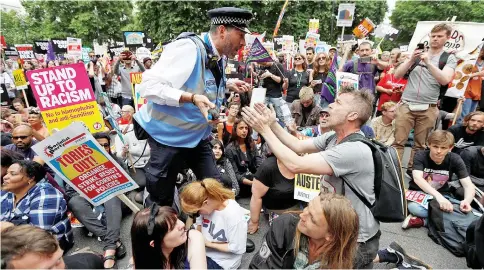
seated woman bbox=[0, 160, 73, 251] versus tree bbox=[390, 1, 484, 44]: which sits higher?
tree bbox=[390, 1, 484, 44]

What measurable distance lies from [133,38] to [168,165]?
29.0ft

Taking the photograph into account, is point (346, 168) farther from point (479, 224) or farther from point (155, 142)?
point (155, 142)

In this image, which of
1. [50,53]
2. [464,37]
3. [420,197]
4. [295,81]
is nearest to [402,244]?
[420,197]

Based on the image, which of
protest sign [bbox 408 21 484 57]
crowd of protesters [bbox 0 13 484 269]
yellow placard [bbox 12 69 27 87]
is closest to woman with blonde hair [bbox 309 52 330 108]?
crowd of protesters [bbox 0 13 484 269]

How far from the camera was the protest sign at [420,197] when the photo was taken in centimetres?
344

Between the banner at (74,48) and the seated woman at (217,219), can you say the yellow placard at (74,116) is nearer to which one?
the seated woman at (217,219)

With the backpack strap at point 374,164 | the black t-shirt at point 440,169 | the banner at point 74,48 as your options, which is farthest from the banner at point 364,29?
the backpack strap at point 374,164

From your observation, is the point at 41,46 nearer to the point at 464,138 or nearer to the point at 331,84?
the point at 331,84

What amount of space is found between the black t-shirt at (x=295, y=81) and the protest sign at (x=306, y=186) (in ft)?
14.5

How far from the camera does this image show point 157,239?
1.80m

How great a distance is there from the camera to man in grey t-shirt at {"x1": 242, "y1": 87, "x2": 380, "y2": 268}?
169 centimetres

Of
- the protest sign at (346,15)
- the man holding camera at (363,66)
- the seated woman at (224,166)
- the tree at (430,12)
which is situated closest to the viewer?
the seated woman at (224,166)

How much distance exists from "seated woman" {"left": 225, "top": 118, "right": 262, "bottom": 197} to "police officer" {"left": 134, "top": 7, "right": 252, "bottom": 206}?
6.50ft

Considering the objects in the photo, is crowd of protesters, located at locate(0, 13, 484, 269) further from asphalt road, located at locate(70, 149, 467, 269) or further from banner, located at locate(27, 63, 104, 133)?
banner, located at locate(27, 63, 104, 133)
